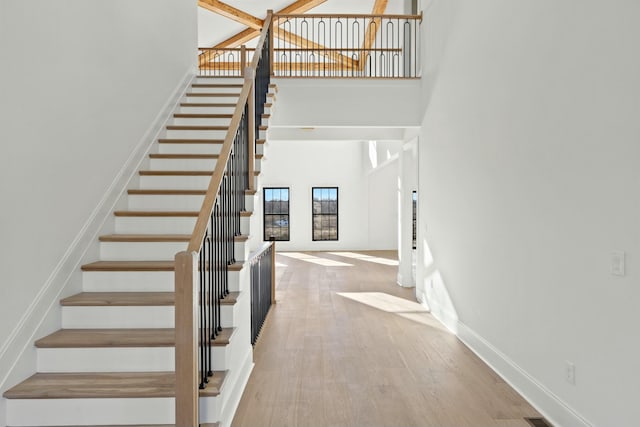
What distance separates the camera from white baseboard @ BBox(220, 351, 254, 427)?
2819mm

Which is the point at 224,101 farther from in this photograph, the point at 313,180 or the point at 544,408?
the point at 313,180

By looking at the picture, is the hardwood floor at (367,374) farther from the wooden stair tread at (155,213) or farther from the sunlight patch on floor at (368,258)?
the sunlight patch on floor at (368,258)

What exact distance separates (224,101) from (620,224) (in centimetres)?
455

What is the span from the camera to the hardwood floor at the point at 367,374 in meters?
3.03

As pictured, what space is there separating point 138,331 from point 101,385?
1.48 ft

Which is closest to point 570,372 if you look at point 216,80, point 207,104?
point 207,104

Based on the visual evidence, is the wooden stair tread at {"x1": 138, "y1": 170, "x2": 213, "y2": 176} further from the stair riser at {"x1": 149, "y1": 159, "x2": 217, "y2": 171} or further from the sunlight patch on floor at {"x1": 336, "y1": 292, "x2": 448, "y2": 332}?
the sunlight patch on floor at {"x1": 336, "y1": 292, "x2": 448, "y2": 332}

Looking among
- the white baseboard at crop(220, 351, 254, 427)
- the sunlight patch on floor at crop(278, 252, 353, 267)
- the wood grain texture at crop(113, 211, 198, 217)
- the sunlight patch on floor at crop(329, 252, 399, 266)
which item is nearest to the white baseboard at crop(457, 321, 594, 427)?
the white baseboard at crop(220, 351, 254, 427)

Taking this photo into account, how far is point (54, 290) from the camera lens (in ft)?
9.73

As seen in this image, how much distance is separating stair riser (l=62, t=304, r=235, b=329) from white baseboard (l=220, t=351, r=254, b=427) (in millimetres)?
468

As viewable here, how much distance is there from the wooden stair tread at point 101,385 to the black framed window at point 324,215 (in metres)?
11.8

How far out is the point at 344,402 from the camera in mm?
3230

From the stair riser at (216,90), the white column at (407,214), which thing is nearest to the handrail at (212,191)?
the stair riser at (216,90)

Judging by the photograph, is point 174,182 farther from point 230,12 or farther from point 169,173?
point 230,12
